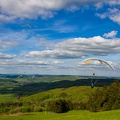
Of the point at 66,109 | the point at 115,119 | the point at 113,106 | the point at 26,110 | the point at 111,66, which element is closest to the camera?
the point at 115,119

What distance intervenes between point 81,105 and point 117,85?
5808 cm

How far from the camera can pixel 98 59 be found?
4291 centimetres

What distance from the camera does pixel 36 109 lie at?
579 feet

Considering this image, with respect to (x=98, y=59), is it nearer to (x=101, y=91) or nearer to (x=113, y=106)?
(x=113, y=106)

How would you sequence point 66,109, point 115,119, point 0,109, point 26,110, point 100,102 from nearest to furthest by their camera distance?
point 115,119 < point 100,102 < point 66,109 < point 26,110 < point 0,109

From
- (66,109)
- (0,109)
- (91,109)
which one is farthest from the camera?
(0,109)

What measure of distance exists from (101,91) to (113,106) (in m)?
12.1

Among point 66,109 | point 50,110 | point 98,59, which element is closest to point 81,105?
point 66,109

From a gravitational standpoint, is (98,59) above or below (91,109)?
above

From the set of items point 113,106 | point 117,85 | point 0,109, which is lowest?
point 0,109

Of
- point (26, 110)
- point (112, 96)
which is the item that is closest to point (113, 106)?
point (112, 96)

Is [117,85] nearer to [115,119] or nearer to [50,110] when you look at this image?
[50,110]

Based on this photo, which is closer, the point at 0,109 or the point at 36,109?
the point at 36,109

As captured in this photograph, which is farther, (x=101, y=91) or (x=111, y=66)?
(x=101, y=91)
